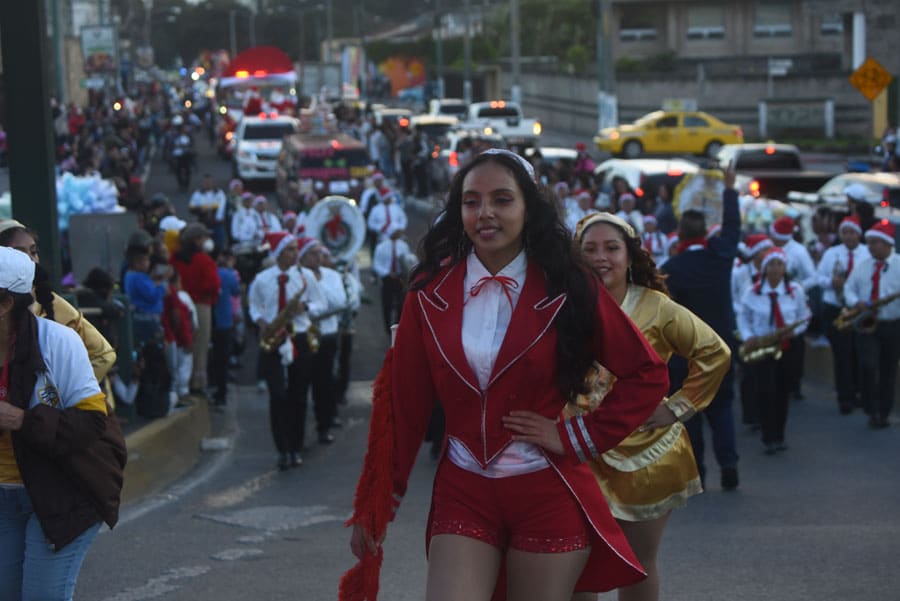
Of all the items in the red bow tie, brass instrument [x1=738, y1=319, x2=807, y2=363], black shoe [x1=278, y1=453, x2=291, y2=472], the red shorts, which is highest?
the red bow tie

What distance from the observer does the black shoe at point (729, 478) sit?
10703 mm

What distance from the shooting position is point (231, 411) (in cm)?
1569

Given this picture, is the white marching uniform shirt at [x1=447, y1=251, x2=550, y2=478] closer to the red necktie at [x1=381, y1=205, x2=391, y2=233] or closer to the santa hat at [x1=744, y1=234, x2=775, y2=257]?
the santa hat at [x1=744, y1=234, x2=775, y2=257]

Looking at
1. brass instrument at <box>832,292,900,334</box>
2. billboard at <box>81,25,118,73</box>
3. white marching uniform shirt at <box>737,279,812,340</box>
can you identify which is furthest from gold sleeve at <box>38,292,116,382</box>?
billboard at <box>81,25,118,73</box>

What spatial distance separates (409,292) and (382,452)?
1.62ft

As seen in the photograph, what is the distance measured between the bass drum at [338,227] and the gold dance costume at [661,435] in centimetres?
1112

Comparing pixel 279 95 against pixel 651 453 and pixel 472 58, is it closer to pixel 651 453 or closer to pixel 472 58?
pixel 472 58

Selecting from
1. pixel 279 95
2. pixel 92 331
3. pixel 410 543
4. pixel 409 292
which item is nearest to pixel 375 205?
pixel 410 543

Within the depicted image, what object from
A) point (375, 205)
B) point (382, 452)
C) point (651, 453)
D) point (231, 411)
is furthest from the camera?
point (375, 205)

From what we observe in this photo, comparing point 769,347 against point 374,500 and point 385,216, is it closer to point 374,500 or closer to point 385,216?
point 374,500

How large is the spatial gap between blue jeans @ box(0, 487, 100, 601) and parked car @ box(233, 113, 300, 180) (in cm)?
3810

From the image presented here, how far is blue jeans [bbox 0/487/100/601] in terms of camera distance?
4957 mm

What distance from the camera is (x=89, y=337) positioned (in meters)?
6.05

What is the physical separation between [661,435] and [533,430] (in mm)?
1777
